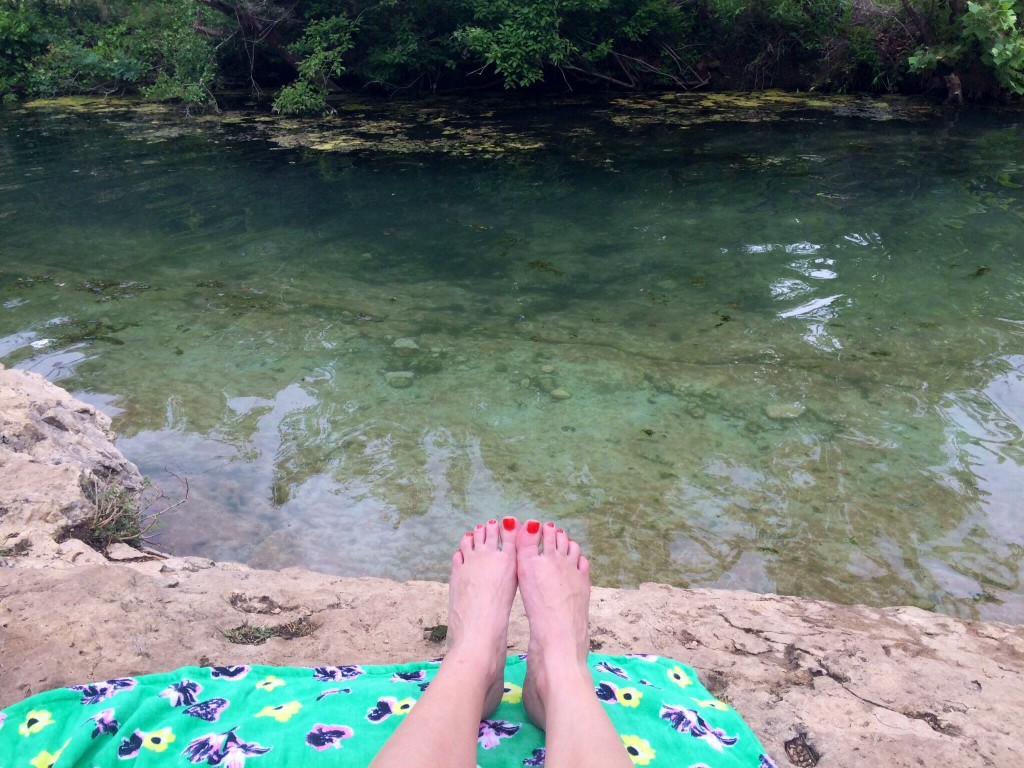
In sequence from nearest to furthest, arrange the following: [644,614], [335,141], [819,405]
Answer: [644,614], [819,405], [335,141]

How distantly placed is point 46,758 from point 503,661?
88cm

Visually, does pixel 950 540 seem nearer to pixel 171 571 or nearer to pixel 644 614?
pixel 644 614

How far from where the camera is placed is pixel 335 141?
27.6ft

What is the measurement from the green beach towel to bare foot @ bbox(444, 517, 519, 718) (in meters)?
0.09

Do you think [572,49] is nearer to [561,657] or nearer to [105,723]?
[561,657]

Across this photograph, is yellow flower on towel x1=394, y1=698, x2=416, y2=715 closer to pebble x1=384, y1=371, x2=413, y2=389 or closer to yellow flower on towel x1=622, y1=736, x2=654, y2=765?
yellow flower on towel x1=622, y1=736, x2=654, y2=765

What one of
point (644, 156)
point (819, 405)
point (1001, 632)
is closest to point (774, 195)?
point (644, 156)

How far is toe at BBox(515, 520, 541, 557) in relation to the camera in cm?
208

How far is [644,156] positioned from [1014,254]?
11.5 ft

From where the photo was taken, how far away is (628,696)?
5.29ft

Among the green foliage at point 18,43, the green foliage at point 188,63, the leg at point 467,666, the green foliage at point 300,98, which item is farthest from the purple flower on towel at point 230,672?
the green foliage at point 18,43

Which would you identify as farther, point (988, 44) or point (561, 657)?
point (988, 44)

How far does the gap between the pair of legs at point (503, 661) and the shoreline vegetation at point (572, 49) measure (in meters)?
7.93

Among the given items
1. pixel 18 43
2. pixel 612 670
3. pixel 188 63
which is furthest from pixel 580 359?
pixel 18 43
